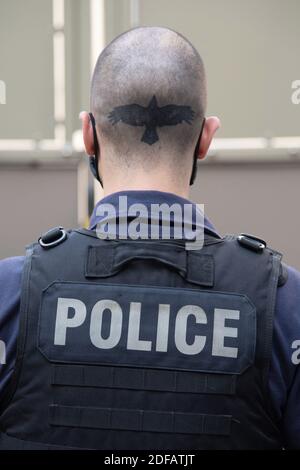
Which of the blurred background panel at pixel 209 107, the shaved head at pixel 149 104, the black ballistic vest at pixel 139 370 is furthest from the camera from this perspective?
the blurred background panel at pixel 209 107

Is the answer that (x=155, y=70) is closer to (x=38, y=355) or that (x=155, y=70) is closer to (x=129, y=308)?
(x=129, y=308)

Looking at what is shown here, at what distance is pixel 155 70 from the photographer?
1335 millimetres

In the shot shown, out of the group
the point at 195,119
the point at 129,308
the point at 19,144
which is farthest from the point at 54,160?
the point at 129,308

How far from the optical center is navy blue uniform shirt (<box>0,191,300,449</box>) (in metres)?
1.19

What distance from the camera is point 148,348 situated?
1191mm

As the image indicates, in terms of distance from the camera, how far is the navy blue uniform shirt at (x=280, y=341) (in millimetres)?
1189

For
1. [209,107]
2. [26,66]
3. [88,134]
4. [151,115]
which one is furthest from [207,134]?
[26,66]

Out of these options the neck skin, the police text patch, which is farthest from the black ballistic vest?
the neck skin

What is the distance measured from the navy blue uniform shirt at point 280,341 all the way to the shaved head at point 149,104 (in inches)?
11.8

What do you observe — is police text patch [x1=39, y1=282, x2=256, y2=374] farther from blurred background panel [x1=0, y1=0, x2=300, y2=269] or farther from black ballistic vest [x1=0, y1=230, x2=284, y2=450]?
blurred background panel [x1=0, y1=0, x2=300, y2=269]

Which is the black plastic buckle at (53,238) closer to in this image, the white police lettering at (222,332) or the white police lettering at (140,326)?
the white police lettering at (140,326)

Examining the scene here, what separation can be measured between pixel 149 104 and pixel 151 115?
24mm

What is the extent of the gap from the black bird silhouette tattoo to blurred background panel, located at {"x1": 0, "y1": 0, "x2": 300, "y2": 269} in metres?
1.46

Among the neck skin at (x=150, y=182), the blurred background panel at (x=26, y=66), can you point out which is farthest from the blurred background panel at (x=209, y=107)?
the neck skin at (x=150, y=182)
